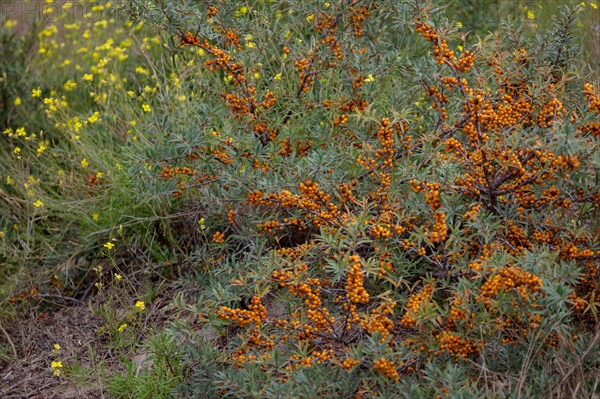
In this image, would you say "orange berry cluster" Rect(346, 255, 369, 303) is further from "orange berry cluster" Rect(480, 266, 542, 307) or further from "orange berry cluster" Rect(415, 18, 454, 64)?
"orange berry cluster" Rect(415, 18, 454, 64)

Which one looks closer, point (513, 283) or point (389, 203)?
point (513, 283)

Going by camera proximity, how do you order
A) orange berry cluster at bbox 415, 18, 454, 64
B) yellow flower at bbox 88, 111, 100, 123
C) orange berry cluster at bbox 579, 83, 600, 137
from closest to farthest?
orange berry cluster at bbox 579, 83, 600, 137 → orange berry cluster at bbox 415, 18, 454, 64 → yellow flower at bbox 88, 111, 100, 123

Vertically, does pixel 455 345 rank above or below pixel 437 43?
below

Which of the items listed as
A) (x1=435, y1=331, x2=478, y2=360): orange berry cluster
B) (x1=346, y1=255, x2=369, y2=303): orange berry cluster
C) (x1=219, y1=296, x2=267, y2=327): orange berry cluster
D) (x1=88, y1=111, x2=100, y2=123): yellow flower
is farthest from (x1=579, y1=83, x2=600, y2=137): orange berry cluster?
(x1=88, y1=111, x2=100, y2=123): yellow flower

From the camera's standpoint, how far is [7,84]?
560 cm

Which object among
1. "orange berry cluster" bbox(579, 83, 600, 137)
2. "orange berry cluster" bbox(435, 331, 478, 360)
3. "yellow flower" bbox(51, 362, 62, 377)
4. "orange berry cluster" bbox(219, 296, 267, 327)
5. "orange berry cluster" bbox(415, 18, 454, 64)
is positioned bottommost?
"yellow flower" bbox(51, 362, 62, 377)

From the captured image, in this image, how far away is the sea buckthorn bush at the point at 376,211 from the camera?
291 centimetres

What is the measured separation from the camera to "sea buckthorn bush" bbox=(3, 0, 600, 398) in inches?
114

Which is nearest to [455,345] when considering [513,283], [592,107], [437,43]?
[513,283]

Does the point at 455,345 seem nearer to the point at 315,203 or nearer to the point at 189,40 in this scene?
the point at 315,203

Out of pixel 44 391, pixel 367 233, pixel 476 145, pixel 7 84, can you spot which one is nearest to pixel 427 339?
pixel 367 233

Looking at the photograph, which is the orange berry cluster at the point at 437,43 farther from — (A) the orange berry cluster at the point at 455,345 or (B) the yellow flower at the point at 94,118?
(B) the yellow flower at the point at 94,118

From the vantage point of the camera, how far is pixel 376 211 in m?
3.39

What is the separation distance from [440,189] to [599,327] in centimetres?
80
